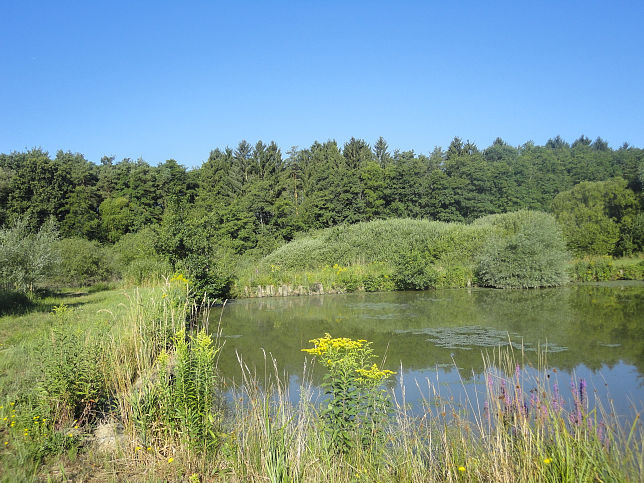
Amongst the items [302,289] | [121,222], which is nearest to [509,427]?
[302,289]

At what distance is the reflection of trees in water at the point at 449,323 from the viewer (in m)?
8.04

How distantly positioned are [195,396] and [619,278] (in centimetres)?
2039

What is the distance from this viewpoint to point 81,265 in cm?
1909

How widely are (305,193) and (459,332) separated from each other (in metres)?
29.9

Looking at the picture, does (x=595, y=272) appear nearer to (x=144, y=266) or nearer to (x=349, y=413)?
(x=144, y=266)

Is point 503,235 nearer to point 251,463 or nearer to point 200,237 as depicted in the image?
point 200,237

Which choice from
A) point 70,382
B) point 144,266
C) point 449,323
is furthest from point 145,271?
point 70,382

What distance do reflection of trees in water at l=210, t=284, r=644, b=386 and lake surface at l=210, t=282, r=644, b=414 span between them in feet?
0.07

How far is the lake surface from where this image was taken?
6504 mm

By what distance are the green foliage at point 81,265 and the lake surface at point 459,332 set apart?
7.03 metres

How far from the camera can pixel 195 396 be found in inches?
155

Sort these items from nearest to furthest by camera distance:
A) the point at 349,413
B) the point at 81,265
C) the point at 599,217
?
the point at 349,413, the point at 81,265, the point at 599,217

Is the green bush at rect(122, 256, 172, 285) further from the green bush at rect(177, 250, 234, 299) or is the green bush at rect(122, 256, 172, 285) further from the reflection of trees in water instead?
the reflection of trees in water

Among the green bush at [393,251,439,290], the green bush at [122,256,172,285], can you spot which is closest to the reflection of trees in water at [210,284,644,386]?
the green bush at [393,251,439,290]
